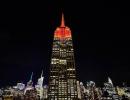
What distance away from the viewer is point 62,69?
8925 cm

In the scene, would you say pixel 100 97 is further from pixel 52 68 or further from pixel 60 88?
pixel 52 68

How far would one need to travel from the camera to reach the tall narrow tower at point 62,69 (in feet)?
273

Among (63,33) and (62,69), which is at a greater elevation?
(63,33)

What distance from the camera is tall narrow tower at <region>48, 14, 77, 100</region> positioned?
83125 mm

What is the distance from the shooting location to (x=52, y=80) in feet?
284

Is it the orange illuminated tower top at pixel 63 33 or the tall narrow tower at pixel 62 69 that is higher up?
the orange illuminated tower top at pixel 63 33

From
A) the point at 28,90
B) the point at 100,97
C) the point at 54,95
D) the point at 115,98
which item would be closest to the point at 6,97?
the point at 28,90

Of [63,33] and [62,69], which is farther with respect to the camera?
[63,33]

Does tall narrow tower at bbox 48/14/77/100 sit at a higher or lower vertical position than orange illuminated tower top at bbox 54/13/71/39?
lower

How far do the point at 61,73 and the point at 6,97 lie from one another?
80.8ft

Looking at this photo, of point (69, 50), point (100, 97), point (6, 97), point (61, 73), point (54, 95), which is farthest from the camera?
point (69, 50)

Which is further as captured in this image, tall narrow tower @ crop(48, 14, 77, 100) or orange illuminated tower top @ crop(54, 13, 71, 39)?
orange illuminated tower top @ crop(54, 13, 71, 39)

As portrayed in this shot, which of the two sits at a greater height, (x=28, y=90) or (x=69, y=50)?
(x=69, y=50)

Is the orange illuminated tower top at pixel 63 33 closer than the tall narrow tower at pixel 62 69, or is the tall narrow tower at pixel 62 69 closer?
the tall narrow tower at pixel 62 69
